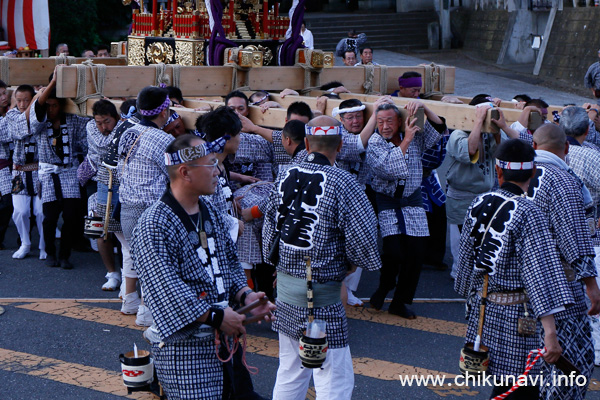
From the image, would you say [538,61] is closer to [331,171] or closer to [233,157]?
[233,157]

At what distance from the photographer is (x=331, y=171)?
455 centimetres

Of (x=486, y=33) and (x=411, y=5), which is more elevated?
(x=411, y=5)

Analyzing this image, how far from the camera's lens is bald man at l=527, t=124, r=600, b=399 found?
14.7ft

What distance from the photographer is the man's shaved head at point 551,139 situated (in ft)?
16.0

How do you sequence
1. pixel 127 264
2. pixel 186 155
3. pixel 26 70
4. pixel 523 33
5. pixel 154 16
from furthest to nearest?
pixel 523 33, pixel 154 16, pixel 26 70, pixel 127 264, pixel 186 155

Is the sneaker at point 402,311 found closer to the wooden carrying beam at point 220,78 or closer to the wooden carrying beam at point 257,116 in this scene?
the wooden carrying beam at point 257,116

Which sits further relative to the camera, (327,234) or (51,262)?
(51,262)

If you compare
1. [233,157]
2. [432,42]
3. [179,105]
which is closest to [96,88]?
[179,105]

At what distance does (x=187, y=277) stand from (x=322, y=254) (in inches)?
42.2

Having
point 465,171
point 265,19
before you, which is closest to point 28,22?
point 265,19

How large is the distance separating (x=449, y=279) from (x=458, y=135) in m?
1.52

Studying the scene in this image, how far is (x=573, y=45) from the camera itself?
19.0 m

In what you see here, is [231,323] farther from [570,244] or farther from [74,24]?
[74,24]

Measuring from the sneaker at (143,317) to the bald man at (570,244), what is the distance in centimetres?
322
